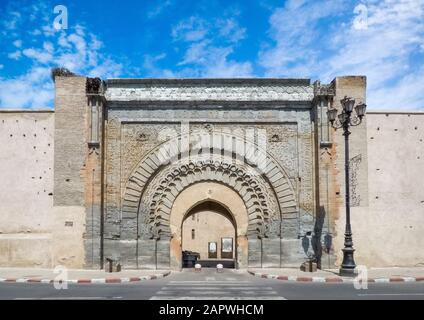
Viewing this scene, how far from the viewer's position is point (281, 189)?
599 inches

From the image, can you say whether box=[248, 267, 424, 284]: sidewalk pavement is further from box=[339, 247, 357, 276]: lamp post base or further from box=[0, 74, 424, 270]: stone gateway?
box=[0, 74, 424, 270]: stone gateway

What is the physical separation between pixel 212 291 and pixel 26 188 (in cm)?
763

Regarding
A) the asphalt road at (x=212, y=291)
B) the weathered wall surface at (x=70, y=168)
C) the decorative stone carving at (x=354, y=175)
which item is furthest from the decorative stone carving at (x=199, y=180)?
the asphalt road at (x=212, y=291)

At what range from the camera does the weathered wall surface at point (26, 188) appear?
1481 centimetres

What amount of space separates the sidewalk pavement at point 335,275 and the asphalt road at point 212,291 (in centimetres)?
54

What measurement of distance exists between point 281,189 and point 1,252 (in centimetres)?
803

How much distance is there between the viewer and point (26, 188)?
15.0 meters

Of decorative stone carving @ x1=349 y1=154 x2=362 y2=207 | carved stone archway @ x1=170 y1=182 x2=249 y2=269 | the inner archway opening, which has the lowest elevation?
the inner archway opening

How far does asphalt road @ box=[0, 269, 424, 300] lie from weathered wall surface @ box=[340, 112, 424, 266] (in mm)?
3488

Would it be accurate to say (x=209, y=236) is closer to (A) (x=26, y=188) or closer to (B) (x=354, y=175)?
(B) (x=354, y=175)

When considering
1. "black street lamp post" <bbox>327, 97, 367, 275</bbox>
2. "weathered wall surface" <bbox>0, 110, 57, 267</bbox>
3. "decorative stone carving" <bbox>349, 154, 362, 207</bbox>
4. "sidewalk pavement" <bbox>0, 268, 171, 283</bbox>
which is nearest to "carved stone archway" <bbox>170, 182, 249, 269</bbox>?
"sidewalk pavement" <bbox>0, 268, 171, 283</bbox>

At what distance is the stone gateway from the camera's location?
14.8 m

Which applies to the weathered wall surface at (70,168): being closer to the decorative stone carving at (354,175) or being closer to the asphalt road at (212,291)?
the asphalt road at (212,291)
